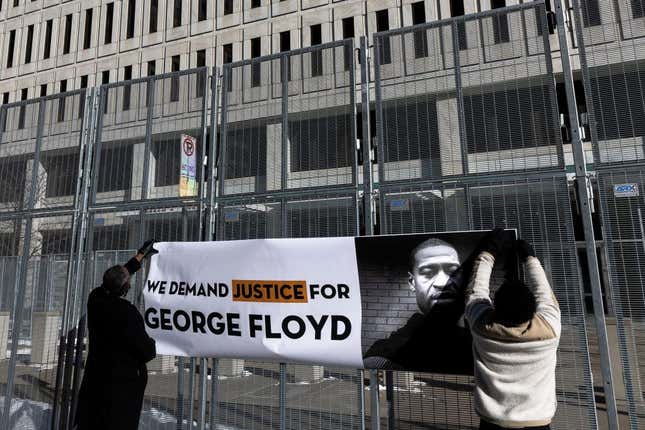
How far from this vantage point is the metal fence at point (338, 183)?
328cm

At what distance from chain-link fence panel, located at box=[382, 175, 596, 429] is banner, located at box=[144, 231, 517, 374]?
0.65 ft

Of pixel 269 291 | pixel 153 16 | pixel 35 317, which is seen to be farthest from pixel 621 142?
pixel 153 16

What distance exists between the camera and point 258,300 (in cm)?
400

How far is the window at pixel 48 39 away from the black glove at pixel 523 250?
37768 mm

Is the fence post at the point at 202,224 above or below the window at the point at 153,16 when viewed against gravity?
below

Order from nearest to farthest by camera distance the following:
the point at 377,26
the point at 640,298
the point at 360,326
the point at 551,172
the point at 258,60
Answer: the point at 640,298 → the point at 551,172 → the point at 360,326 → the point at 258,60 → the point at 377,26

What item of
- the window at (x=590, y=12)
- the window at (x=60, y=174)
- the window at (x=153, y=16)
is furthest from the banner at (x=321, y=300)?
the window at (x=153, y=16)

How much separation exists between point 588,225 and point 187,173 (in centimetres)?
353

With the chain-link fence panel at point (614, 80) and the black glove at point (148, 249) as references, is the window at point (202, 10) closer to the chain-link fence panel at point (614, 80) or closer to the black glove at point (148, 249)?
the black glove at point (148, 249)

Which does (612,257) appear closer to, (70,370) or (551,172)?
(551,172)

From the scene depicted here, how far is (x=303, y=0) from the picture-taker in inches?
1024

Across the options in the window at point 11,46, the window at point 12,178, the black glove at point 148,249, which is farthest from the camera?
the window at point 11,46

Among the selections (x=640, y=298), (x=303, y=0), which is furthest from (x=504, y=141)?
(x=303, y=0)

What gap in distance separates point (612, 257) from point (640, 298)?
0.31 m
